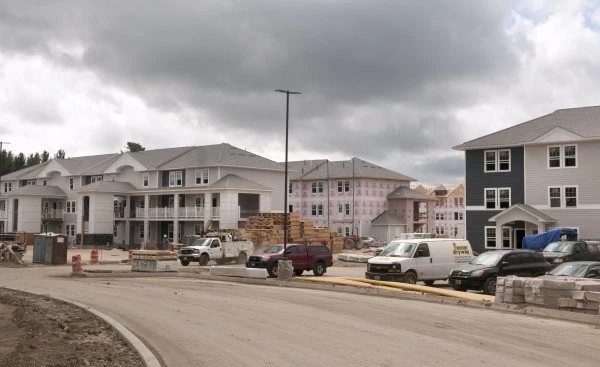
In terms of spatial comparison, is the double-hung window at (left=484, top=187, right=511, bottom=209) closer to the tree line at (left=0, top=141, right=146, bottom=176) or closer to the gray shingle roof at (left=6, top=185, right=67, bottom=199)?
the gray shingle roof at (left=6, top=185, right=67, bottom=199)

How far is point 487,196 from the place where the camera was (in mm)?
50438

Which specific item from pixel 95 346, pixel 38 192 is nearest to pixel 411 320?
pixel 95 346

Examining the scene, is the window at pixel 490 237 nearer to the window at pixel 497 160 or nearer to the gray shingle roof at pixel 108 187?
the window at pixel 497 160

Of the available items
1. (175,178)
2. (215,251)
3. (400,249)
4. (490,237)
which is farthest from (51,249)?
(490,237)

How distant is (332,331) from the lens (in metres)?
13.6

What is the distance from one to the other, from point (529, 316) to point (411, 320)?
12.0 feet

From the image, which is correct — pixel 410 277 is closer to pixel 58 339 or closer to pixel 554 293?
pixel 554 293

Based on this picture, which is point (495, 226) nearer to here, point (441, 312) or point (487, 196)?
point (487, 196)

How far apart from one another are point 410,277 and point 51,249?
26.8 meters

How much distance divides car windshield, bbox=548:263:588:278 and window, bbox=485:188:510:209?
2941 cm

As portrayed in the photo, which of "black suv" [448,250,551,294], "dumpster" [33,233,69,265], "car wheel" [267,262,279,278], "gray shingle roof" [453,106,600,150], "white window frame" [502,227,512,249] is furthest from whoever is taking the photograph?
"white window frame" [502,227,512,249]

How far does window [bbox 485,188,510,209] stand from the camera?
4953 centimetres

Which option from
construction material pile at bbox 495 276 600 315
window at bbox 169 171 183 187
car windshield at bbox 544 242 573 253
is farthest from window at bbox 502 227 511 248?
window at bbox 169 171 183 187

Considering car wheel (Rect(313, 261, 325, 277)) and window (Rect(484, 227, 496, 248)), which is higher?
window (Rect(484, 227, 496, 248))
